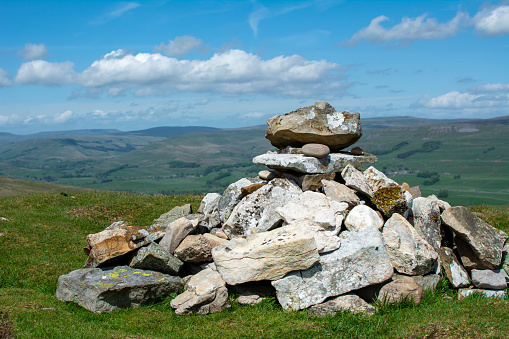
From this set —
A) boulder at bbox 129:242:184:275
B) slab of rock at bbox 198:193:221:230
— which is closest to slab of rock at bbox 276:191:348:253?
slab of rock at bbox 198:193:221:230

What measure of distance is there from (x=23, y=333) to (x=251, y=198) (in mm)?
9266

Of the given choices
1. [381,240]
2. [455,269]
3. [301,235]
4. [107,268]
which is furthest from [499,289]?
[107,268]

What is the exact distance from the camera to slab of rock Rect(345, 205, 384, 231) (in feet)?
46.9

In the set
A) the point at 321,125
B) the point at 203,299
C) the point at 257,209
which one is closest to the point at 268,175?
the point at 257,209

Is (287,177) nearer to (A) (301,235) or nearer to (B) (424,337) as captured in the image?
(A) (301,235)

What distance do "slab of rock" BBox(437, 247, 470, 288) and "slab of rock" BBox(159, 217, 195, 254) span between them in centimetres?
977

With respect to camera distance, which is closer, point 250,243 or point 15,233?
point 250,243

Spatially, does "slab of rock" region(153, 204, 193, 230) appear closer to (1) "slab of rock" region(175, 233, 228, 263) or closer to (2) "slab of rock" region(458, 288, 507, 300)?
(1) "slab of rock" region(175, 233, 228, 263)

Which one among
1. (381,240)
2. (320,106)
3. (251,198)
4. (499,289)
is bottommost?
(499,289)

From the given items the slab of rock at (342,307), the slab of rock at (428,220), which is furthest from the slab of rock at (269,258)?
the slab of rock at (428,220)

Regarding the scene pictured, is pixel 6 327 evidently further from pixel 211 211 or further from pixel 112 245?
pixel 211 211

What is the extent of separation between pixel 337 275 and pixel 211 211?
8.31 metres

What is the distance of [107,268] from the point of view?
14688 millimetres

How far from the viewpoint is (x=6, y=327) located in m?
10.2
